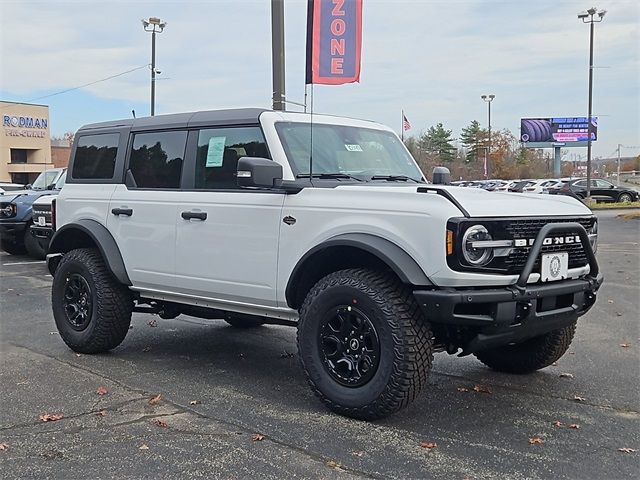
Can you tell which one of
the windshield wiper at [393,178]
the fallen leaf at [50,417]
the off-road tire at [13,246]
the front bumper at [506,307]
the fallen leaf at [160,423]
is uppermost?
the windshield wiper at [393,178]

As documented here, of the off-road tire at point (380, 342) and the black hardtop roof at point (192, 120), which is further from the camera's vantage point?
the black hardtop roof at point (192, 120)

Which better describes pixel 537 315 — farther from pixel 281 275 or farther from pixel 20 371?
pixel 20 371

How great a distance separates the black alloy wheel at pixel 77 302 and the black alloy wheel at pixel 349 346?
2548 mm

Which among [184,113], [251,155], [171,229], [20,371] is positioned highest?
[184,113]

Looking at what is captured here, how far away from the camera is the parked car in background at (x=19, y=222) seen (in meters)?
13.7

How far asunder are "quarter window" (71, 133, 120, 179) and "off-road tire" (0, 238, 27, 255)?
8532mm

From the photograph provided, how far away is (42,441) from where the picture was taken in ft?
13.3

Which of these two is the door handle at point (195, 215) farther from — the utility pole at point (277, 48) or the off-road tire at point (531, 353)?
the utility pole at point (277, 48)

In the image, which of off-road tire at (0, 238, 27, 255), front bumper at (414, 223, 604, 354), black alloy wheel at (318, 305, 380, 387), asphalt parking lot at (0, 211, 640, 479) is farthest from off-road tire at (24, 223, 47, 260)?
front bumper at (414, 223, 604, 354)

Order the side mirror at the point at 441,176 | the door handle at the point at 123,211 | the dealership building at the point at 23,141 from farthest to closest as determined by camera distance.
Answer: the dealership building at the point at 23,141, the side mirror at the point at 441,176, the door handle at the point at 123,211

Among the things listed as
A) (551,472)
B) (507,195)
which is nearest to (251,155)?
(507,195)

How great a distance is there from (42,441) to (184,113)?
2.89 m

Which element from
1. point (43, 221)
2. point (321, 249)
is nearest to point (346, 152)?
point (321, 249)

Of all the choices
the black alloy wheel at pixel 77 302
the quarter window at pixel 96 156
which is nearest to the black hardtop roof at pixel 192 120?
the quarter window at pixel 96 156
